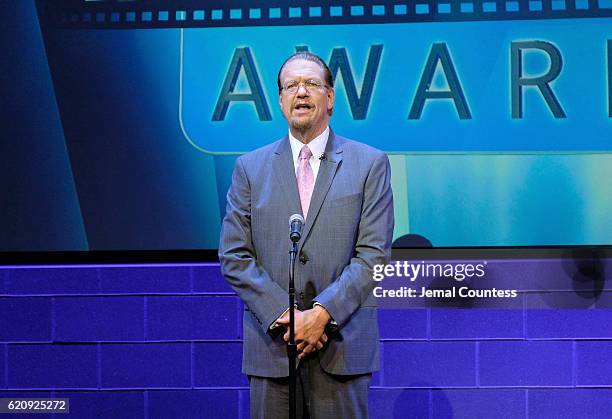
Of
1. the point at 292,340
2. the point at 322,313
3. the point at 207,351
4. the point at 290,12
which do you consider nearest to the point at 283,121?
the point at 290,12

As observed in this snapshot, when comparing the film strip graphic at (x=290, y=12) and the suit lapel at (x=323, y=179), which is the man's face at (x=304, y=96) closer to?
the suit lapel at (x=323, y=179)

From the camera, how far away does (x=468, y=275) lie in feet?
12.1

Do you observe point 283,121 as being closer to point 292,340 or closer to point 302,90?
point 302,90

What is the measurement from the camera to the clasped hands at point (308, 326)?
2455 mm

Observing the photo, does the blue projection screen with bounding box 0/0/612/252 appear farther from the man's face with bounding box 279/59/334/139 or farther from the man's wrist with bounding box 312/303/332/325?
the man's wrist with bounding box 312/303/332/325

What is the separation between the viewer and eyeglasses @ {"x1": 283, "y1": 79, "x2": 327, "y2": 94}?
2633mm

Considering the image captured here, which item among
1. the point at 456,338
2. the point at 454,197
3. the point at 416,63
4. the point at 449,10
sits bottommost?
the point at 456,338

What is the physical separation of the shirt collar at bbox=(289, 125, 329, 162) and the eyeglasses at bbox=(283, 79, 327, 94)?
0.15 meters

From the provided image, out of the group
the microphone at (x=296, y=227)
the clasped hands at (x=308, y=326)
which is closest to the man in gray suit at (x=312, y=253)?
the clasped hands at (x=308, y=326)

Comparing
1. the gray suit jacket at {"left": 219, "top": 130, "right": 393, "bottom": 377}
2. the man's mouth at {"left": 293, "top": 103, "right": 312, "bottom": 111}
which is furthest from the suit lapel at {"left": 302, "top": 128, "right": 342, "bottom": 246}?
the man's mouth at {"left": 293, "top": 103, "right": 312, "bottom": 111}

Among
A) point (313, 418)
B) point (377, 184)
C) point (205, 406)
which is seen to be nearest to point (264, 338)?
point (313, 418)

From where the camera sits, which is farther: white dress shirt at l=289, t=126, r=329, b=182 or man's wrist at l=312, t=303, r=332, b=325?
white dress shirt at l=289, t=126, r=329, b=182

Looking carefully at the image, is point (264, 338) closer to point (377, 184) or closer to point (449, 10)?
point (377, 184)

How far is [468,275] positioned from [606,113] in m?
0.89
